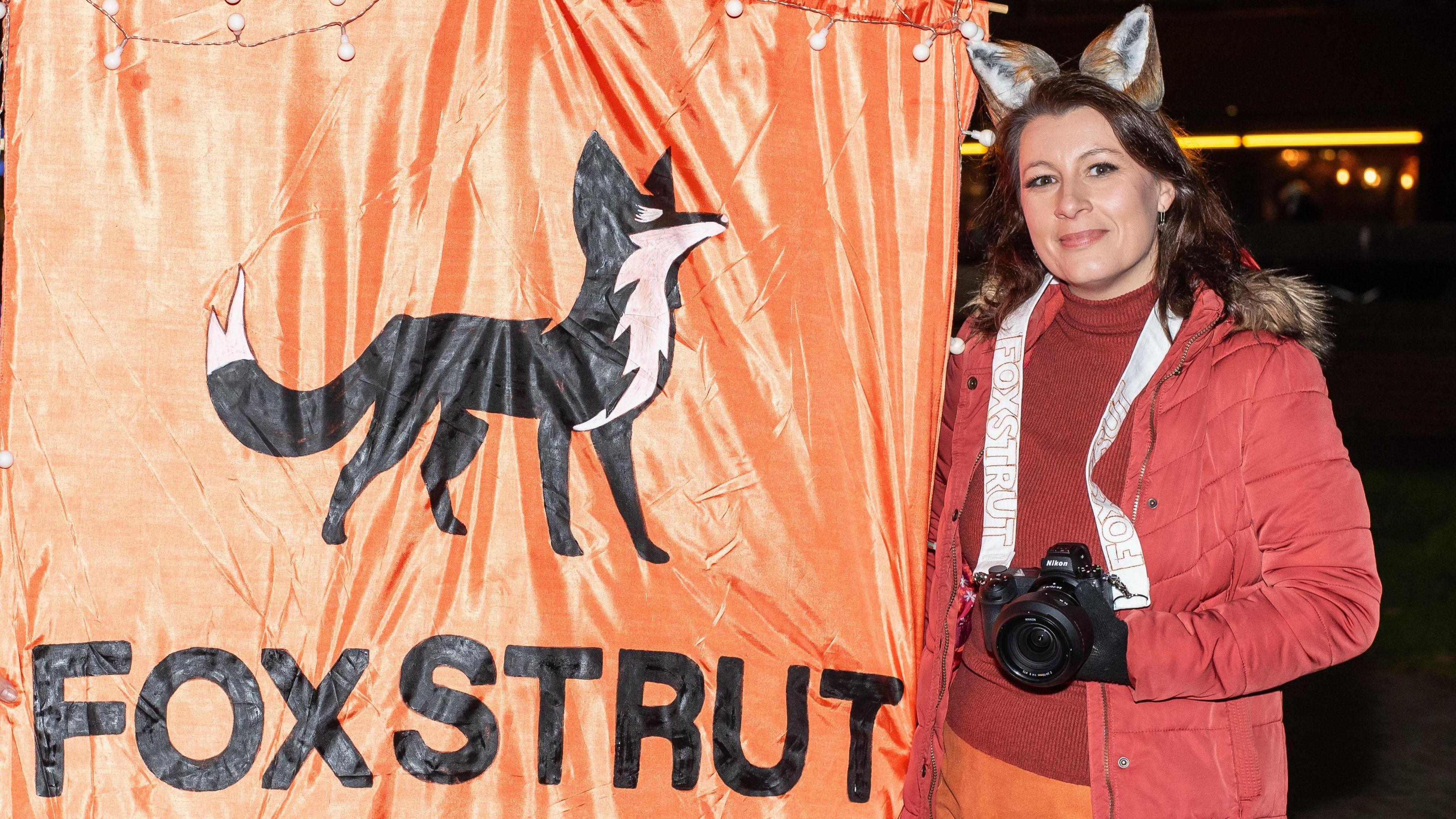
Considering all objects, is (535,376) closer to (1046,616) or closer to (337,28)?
(337,28)

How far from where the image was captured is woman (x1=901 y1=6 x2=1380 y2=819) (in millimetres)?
1707

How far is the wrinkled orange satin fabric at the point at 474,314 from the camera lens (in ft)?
6.36

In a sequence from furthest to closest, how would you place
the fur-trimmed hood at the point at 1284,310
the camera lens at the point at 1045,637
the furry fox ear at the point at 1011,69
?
the furry fox ear at the point at 1011,69, the fur-trimmed hood at the point at 1284,310, the camera lens at the point at 1045,637

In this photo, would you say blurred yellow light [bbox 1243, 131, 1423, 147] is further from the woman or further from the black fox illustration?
the black fox illustration

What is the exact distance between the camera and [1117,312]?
197cm

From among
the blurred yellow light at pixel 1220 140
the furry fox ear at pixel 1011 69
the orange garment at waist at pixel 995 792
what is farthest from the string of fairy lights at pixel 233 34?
the blurred yellow light at pixel 1220 140

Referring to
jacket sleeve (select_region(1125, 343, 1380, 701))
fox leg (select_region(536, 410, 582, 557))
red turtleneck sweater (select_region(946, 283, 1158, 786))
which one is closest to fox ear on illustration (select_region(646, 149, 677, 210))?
fox leg (select_region(536, 410, 582, 557))

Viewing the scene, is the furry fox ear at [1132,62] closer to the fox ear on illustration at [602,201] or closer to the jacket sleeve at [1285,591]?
the jacket sleeve at [1285,591]

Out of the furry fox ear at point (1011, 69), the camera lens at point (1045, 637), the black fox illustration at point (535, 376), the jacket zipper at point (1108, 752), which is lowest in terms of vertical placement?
the jacket zipper at point (1108, 752)

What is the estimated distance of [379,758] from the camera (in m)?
1.98

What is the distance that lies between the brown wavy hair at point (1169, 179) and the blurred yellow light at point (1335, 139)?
46.0ft

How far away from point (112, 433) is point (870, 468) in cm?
116

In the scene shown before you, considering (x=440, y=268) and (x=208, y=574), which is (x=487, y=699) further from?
(x=440, y=268)

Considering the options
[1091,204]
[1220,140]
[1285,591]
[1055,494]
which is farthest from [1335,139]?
[1285,591]
